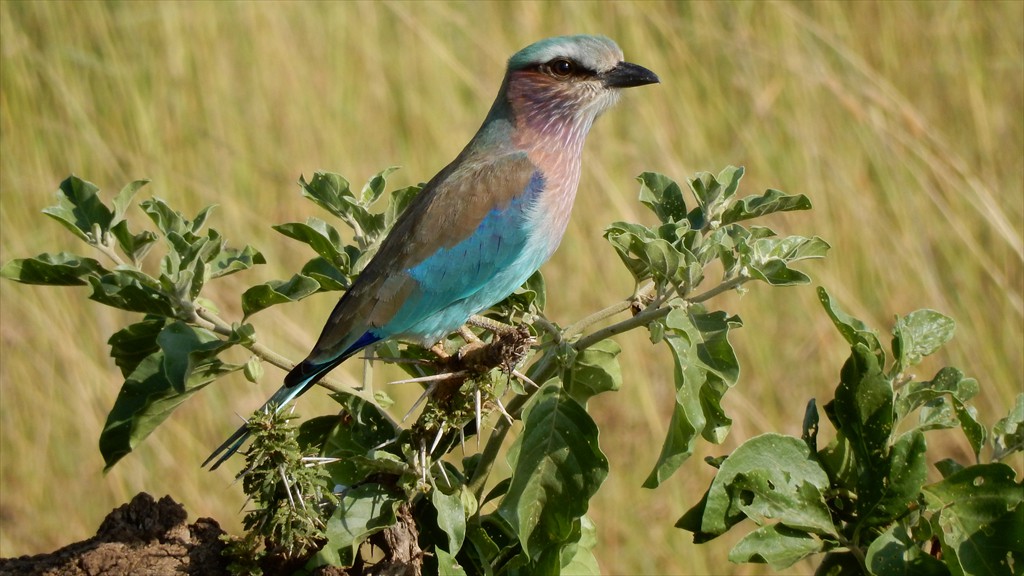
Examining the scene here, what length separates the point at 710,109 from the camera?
527cm

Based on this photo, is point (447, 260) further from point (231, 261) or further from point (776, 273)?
point (776, 273)

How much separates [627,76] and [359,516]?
1.72 metres

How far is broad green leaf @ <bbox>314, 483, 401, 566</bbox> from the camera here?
6.30 feet

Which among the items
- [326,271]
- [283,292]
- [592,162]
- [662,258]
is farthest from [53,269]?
[592,162]

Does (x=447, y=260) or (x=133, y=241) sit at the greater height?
(x=133, y=241)

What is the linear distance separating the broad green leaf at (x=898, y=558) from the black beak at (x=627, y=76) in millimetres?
1589

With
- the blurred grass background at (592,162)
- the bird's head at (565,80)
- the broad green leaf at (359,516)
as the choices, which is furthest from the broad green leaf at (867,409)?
the blurred grass background at (592,162)

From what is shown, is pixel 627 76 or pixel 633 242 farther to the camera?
pixel 627 76

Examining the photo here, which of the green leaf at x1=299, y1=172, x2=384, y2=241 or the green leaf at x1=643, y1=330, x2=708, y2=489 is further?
the green leaf at x1=299, y1=172, x2=384, y2=241

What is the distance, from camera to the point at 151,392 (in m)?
2.13

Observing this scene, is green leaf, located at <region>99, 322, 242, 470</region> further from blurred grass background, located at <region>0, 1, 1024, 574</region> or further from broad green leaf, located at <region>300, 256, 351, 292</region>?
blurred grass background, located at <region>0, 1, 1024, 574</region>

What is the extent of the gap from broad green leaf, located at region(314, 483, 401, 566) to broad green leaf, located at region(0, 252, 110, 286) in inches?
23.2

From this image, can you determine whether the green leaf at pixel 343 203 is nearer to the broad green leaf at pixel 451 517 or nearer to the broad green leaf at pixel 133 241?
the broad green leaf at pixel 133 241

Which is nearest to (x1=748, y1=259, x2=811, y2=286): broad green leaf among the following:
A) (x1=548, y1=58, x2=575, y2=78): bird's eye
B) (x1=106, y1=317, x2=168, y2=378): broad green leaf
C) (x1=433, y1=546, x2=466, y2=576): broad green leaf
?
(x1=433, y1=546, x2=466, y2=576): broad green leaf
